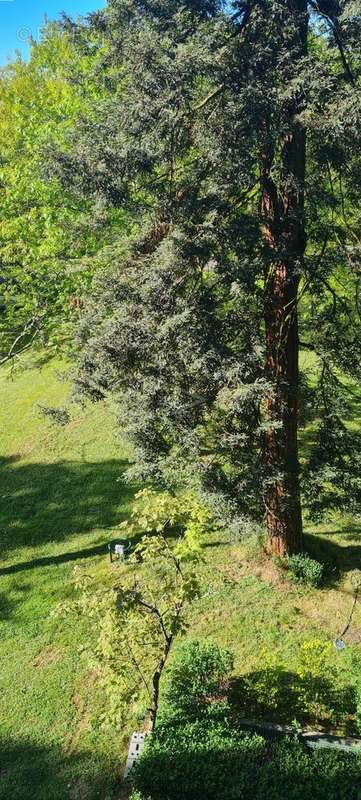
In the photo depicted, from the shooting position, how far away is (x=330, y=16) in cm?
566

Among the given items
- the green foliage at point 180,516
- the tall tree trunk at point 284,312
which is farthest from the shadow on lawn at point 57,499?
the green foliage at point 180,516

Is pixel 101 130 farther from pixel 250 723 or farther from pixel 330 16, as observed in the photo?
pixel 250 723

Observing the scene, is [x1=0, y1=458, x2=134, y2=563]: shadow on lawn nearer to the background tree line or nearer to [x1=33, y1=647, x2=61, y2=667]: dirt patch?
[x1=33, y1=647, x2=61, y2=667]: dirt patch

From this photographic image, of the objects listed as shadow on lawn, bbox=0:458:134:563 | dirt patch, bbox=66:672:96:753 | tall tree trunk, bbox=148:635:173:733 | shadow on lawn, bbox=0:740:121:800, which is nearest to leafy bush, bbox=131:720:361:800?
tall tree trunk, bbox=148:635:173:733

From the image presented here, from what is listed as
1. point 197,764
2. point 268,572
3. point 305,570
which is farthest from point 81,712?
point 305,570

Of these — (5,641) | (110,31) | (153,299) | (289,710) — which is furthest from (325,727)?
(110,31)

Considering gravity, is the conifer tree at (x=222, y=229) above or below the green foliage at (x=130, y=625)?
above

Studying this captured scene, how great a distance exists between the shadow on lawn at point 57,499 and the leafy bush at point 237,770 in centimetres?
530

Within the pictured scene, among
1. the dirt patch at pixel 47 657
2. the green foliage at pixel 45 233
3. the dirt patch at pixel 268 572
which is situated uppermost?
the green foliage at pixel 45 233

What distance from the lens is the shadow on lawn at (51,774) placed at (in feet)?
17.9

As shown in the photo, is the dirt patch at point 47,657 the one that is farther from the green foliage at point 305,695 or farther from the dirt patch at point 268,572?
the dirt patch at point 268,572

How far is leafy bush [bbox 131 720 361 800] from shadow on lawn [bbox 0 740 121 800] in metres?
1.03

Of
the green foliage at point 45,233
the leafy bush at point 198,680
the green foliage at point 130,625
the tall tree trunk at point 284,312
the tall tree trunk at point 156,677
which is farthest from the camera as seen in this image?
the green foliage at point 45,233

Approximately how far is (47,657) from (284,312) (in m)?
5.81
